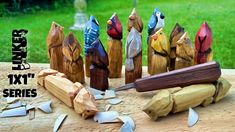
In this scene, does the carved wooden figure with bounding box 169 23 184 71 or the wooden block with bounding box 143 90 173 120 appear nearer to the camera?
the wooden block with bounding box 143 90 173 120

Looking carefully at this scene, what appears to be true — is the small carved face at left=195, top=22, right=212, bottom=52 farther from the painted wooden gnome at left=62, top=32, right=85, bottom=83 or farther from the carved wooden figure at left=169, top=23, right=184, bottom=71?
the painted wooden gnome at left=62, top=32, right=85, bottom=83

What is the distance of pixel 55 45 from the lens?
124cm

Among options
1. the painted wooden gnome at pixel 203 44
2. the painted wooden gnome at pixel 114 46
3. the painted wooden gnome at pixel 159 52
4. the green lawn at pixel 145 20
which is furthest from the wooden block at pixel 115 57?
the green lawn at pixel 145 20

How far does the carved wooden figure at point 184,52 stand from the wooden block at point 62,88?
12.3 inches

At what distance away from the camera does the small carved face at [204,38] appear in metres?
Result: 1.16

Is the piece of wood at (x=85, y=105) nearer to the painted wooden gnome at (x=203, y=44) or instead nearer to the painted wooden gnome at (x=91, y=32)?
the painted wooden gnome at (x=91, y=32)

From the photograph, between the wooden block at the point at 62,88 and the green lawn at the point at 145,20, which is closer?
the wooden block at the point at 62,88

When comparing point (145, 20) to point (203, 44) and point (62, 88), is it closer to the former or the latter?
point (203, 44)

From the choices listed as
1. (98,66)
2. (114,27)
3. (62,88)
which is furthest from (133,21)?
(62,88)

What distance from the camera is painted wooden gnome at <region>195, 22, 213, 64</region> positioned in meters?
1.16

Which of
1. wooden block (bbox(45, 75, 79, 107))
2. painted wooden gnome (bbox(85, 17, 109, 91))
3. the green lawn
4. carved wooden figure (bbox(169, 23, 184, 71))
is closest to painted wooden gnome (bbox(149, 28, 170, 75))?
carved wooden figure (bbox(169, 23, 184, 71))

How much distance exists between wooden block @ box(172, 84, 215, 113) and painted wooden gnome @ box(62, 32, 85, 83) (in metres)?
0.31

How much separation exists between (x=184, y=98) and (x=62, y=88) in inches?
12.9

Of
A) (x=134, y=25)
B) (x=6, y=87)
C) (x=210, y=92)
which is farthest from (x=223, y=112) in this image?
(x=6, y=87)
